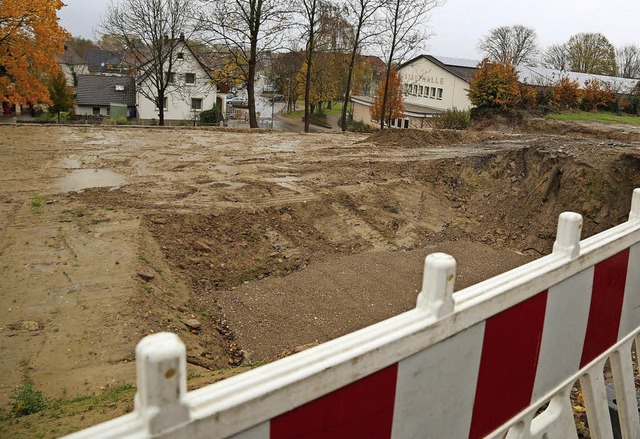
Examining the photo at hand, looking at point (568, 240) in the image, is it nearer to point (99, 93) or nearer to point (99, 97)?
point (99, 97)

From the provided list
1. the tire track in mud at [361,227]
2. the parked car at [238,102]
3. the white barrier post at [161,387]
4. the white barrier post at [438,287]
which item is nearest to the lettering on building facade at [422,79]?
the parked car at [238,102]

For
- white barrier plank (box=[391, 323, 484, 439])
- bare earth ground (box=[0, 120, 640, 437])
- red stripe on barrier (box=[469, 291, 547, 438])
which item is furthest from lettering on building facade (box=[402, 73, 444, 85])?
white barrier plank (box=[391, 323, 484, 439])

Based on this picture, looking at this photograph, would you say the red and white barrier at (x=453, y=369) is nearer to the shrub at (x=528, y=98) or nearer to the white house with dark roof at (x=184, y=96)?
the shrub at (x=528, y=98)

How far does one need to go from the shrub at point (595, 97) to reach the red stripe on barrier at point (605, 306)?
120 feet

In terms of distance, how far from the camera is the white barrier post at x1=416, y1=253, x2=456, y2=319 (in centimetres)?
201

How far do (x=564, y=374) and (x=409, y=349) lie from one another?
4.51 ft

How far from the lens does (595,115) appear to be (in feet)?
111

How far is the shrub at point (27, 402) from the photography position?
15.2 ft

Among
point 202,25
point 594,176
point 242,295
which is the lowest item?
point 242,295

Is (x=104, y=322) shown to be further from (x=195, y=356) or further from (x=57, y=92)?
(x=57, y=92)

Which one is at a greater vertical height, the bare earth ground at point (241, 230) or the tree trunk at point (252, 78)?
the tree trunk at point (252, 78)

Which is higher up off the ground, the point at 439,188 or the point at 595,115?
the point at 595,115

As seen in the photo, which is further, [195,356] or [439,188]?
[439,188]

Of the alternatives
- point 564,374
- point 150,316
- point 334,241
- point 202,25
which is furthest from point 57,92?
point 564,374
